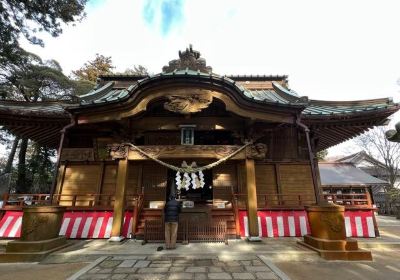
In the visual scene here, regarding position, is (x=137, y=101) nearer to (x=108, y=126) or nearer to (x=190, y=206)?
(x=108, y=126)

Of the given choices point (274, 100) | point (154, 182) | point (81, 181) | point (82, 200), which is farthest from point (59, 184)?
point (274, 100)

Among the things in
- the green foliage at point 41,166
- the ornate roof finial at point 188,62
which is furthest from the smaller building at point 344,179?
the green foliage at point 41,166

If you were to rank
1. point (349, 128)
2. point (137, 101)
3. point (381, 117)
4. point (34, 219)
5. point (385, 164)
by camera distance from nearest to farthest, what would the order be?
point (34, 219) → point (137, 101) → point (381, 117) → point (349, 128) → point (385, 164)

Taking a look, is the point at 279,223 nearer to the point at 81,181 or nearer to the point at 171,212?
the point at 171,212

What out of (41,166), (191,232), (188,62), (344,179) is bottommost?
(191,232)

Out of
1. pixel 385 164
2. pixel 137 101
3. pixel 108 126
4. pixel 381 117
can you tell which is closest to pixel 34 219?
pixel 108 126

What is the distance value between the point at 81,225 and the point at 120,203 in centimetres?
214

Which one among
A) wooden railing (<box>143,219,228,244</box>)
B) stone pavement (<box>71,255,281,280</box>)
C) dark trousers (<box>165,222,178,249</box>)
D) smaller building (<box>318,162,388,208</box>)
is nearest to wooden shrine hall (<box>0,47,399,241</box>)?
wooden railing (<box>143,219,228,244</box>)

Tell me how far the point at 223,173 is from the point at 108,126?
5158mm

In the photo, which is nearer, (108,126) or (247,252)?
(247,252)

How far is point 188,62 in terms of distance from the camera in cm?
1017

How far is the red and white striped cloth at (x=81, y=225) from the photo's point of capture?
330 inches

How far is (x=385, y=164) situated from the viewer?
1209 inches

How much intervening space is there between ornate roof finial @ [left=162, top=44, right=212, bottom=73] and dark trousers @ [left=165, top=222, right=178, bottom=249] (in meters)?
6.68
